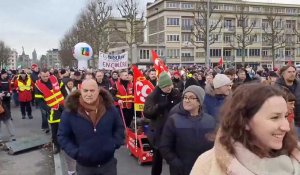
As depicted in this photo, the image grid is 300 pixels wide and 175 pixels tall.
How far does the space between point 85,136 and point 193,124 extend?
46.7 inches

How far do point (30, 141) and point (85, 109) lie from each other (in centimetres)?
552

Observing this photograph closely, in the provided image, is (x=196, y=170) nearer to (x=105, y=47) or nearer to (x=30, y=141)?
(x=30, y=141)

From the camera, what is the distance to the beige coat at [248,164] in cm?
185

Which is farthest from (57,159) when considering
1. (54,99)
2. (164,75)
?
(164,75)

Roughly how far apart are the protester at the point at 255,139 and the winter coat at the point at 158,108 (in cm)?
360

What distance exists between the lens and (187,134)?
390 cm

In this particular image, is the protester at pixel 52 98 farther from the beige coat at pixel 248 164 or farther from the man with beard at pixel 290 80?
the beige coat at pixel 248 164

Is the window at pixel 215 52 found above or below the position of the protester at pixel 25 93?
above

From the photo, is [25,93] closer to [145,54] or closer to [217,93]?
[217,93]

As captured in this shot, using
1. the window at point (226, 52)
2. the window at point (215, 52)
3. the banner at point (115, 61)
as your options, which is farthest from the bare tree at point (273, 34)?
the banner at point (115, 61)

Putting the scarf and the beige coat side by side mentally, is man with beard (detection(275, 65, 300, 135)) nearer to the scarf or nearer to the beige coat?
the scarf

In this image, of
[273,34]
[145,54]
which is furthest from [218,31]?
[273,34]

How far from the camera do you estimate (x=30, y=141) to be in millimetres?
9219

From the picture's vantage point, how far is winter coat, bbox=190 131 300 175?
1854 millimetres
